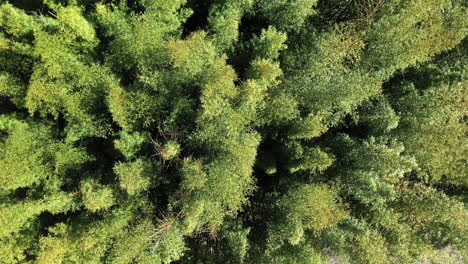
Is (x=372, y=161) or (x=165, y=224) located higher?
(x=372, y=161)

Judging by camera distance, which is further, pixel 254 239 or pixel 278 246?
pixel 254 239

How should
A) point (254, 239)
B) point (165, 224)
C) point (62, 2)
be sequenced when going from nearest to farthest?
1. point (165, 224)
2. point (62, 2)
3. point (254, 239)

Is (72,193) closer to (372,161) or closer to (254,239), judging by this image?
(254,239)

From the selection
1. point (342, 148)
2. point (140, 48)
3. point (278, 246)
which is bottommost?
point (278, 246)

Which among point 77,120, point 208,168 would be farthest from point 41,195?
point 208,168

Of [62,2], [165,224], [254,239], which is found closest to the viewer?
[165,224]

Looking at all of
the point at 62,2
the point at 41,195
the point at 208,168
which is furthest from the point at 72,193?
the point at 62,2
